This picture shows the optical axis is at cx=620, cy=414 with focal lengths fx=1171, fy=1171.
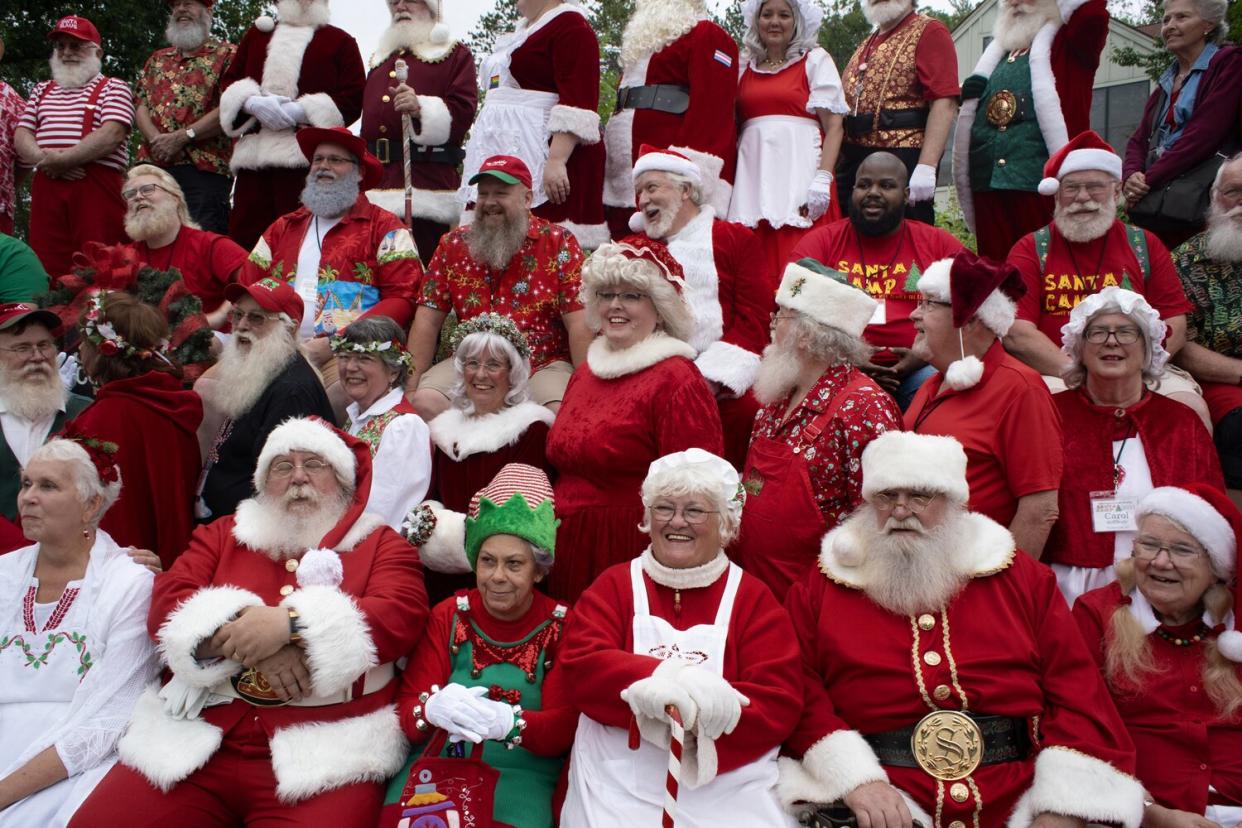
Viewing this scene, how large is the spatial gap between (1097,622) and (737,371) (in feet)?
7.45

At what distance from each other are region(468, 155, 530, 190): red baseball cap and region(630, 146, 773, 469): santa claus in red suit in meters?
0.64

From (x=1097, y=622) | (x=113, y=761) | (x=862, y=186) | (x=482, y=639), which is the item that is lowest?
(x=113, y=761)

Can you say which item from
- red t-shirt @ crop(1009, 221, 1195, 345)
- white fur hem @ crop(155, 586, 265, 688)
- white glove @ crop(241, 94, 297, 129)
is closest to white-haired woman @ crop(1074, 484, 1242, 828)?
red t-shirt @ crop(1009, 221, 1195, 345)

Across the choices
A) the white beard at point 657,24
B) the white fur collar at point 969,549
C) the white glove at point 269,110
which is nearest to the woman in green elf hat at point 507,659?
the white fur collar at point 969,549

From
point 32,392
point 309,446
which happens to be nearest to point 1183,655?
point 309,446

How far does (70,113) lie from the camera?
867 cm

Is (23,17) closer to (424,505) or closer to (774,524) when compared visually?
(424,505)

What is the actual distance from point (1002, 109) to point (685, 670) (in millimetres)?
4940

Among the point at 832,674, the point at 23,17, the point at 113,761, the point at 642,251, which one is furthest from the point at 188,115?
the point at 23,17

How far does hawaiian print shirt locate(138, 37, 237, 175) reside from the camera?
8891 millimetres

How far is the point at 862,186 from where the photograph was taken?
21.0 feet

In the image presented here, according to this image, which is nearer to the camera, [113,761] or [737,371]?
[113,761]

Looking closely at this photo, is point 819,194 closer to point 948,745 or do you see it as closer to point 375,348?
point 375,348

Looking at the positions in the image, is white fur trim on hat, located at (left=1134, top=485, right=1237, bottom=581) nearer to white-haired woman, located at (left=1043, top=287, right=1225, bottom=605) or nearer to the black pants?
white-haired woman, located at (left=1043, top=287, right=1225, bottom=605)
